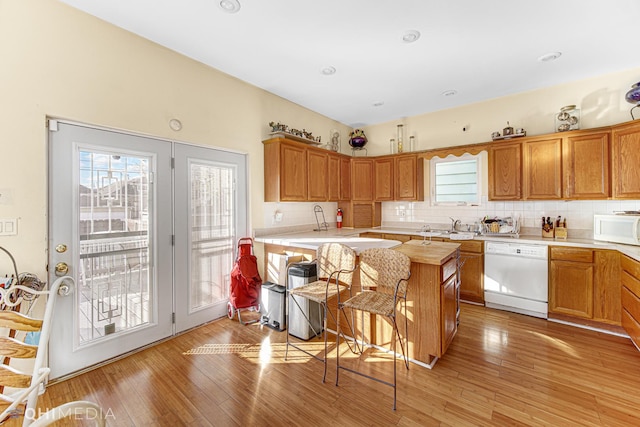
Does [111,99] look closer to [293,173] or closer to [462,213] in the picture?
[293,173]

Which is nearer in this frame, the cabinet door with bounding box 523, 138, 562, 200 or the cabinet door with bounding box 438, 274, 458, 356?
the cabinet door with bounding box 438, 274, 458, 356

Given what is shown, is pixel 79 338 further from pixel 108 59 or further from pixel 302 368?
pixel 108 59

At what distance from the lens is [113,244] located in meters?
2.55

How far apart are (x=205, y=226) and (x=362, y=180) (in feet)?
9.90

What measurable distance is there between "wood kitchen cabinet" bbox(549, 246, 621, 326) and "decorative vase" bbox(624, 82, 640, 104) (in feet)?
5.65

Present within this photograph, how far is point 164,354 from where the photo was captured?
263 centimetres

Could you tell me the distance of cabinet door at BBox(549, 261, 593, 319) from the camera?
10.2 ft

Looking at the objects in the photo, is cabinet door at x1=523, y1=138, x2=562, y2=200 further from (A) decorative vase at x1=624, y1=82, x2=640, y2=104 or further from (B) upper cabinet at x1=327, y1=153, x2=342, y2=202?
(B) upper cabinet at x1=327, y1=153, x2=342, y2=202

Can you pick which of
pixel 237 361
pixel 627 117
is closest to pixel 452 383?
pixel 237 361

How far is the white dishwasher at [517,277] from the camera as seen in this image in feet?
11.0

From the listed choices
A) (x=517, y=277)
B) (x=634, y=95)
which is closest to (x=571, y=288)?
(x=517, y=277)

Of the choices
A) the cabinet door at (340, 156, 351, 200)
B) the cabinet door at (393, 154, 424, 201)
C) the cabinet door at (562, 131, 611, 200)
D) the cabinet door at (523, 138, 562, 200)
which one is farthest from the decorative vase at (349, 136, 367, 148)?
the cabinet door at (562, 131, 611, 200)

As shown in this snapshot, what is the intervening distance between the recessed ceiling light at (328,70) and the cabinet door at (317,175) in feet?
3.74

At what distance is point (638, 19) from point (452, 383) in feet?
11.7
